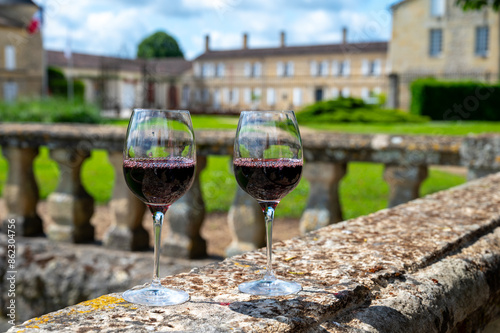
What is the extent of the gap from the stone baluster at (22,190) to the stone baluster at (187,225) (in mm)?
1120

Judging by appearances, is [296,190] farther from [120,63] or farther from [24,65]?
[120,63]

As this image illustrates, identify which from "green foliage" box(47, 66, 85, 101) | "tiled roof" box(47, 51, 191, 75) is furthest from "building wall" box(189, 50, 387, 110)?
"green foliage" box(47, 66, 85, 101)

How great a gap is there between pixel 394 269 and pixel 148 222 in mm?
5122

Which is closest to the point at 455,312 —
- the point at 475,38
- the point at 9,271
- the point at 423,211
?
the point at 423,211

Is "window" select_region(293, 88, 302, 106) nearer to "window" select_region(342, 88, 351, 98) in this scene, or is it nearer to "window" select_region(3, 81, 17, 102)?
"window" select_region(342, 88, 351, 98)

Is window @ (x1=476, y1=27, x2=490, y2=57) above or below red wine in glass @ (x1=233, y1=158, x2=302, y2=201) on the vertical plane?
above

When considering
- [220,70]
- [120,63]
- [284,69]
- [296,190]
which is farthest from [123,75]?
[296,190]

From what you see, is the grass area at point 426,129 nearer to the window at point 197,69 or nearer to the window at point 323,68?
the window at point 323,68

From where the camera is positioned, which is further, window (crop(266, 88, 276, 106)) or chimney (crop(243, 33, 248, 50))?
chimney (crop(243, 33, 248, 50))

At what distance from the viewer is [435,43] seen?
26828 mm

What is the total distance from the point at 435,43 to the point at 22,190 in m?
25.9

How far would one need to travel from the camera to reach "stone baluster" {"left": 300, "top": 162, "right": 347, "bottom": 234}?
10.9ft

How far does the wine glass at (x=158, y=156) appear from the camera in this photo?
1.27 m

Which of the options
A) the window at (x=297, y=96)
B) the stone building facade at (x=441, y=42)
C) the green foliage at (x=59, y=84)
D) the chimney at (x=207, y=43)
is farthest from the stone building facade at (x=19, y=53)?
the stone building facade at (x=441, y=42)
